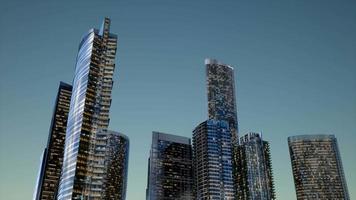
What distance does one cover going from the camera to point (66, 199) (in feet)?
630

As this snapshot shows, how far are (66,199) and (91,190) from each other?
13.5 meters

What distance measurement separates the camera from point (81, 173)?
19850 cm

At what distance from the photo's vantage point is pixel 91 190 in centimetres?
19712

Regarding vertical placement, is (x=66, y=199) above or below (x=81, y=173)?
below

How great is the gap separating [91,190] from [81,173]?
423 inches

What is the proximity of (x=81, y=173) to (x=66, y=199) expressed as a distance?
50.4ft
